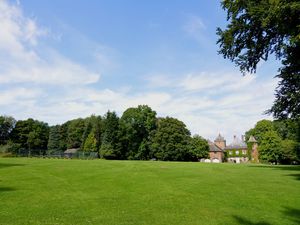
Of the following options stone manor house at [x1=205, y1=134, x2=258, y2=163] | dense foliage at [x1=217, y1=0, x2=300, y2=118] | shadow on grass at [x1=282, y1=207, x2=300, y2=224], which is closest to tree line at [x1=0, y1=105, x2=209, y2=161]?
stone manor house at [x1=205, y1=134, x2=258, y2=163]

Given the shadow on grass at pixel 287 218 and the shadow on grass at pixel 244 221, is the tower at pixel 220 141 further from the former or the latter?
the shadow on grass at pixel 244 221

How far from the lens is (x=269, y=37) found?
24.6m

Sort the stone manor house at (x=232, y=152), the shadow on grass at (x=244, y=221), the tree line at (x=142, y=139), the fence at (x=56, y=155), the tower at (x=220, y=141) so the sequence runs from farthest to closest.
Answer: the tower at (x=220, y=141)
the stone manor house at (x=232, y=152)
the tree line at (x=142, y=139)
the fence at (x=56, y=155)
the shadow on grass at (x=244, y=221)

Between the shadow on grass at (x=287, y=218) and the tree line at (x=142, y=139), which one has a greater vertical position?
the tree line at (x=142, y=139)

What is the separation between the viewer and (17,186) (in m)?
18.0

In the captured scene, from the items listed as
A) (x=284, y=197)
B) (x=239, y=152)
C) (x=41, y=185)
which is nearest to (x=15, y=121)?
(x=239, y=152)

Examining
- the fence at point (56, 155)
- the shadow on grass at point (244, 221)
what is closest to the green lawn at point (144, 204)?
the shadow on grass at point (244, 221)

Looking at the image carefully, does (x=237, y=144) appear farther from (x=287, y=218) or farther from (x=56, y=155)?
(x=287, y=218)

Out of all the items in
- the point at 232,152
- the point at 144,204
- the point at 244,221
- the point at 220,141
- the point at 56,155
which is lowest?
the point at 244,221

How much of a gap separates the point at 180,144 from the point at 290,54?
200 ft

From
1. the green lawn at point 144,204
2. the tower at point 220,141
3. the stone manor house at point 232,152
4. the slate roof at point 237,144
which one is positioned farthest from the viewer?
the tower at point 220,141

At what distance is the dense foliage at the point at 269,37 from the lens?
19.8 m

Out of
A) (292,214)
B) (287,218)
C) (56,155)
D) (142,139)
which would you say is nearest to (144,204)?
(287,218)

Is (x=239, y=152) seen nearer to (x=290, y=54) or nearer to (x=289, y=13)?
(x=290, y=54)
